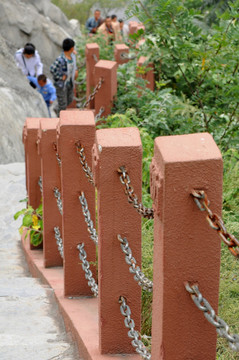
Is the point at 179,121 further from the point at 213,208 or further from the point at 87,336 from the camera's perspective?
the point at 213,208

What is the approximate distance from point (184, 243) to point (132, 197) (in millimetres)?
595

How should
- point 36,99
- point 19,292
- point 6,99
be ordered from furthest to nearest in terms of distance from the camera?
point 36,99 < point 6,99 < point 19,292

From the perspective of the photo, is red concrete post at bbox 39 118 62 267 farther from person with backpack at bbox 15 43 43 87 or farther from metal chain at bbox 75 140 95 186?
person with backpack at bbox 15 43 43 87

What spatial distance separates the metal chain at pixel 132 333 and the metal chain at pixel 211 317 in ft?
2.03

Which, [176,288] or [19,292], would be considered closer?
[176,288]

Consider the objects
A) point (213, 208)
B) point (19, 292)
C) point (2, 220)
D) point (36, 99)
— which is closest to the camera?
point (213, 208)

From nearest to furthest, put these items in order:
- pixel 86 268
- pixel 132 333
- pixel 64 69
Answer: pixel 132 333 → pixel 86 268 → pixel 64 69

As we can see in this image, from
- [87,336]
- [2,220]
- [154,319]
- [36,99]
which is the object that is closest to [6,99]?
[36,99]

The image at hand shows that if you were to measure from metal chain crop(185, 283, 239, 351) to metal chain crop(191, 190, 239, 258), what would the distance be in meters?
0.26

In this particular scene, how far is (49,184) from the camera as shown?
4.82m

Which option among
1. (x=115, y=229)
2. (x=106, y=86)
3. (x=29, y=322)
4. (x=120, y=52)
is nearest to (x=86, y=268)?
(x=29, y=322)

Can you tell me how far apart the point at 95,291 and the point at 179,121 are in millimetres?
3812

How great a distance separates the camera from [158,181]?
7.34ft

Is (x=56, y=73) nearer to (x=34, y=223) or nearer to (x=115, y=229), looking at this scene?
(x=34, y=223)
